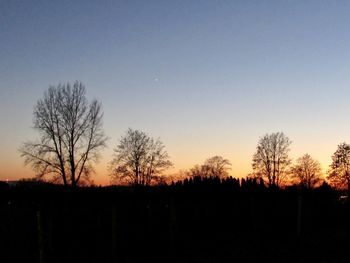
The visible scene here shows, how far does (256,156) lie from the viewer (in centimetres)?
6969

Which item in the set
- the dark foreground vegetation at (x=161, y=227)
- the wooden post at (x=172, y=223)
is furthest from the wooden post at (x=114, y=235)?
the wooden post at (x=172, y=223)

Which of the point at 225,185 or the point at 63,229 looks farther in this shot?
the point at 225,185

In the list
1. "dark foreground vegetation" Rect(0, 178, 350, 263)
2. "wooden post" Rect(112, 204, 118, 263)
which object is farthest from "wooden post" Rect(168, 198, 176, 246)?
"wooden post" Rect(112, 204, 118, 263)

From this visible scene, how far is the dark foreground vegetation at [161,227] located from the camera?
13.5 m

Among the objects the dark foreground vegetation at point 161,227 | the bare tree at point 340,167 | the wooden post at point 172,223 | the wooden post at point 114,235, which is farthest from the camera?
the bare tree at point 340,167

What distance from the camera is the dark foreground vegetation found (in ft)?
44.4

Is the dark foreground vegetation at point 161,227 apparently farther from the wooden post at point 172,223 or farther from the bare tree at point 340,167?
the bare tree at point 340,167

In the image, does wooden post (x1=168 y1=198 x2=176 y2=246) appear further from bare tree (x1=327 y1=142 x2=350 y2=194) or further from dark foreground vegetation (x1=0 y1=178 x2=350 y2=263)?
bare tree (x1=327 y1=142 x2=350 y2=194)

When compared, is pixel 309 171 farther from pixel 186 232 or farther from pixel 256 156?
pixel 186 232

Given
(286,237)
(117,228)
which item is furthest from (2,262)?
(286,237)

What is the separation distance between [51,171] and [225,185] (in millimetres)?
25566

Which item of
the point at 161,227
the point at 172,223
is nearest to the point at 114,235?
the point at 172,223

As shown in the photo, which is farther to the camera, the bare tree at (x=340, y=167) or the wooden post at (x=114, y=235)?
the bare tree at (x=340, y=167)

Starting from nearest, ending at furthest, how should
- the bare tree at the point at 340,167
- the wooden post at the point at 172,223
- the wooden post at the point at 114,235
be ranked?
the wooden post at the point at 114,235
the wooden post at the point at 172,223
the bare tree at the point at 340,167
